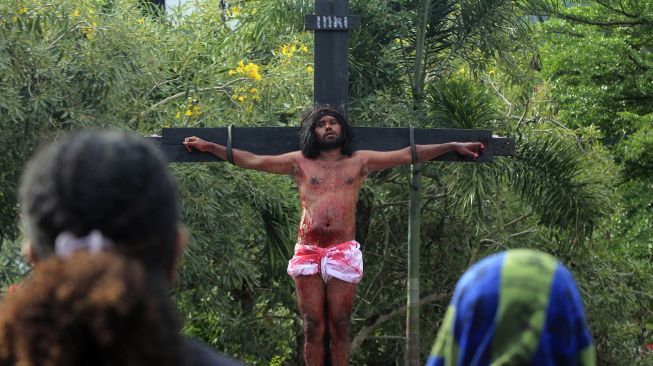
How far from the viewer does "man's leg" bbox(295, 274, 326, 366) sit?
6527 mm

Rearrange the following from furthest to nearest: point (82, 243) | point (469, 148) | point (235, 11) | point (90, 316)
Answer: point (235, 11) < point (469, 148) < point (82, 243) < point (90, 316)

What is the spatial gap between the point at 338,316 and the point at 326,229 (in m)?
0.46

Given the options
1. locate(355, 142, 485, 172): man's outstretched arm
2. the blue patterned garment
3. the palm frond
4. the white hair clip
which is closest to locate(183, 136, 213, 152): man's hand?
locate(355, 142, 485, 172): man's outstretched arm

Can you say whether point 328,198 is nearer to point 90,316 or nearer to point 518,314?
point 518,314

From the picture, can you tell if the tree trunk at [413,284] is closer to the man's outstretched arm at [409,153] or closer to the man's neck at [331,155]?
the man's outstretched arm at [409,153]

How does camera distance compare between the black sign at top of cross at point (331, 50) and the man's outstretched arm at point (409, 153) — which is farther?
the black sign at top of cross at point (331, 50)

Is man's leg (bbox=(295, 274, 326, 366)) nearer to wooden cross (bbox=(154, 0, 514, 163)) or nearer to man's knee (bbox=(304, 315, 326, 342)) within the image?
man's knee (bbox=(304, 315, 326, 342))

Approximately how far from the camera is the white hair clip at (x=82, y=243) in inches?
74.5

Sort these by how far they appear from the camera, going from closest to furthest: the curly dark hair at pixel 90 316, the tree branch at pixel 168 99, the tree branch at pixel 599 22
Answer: the curly dark hair at pixel 90 316
the tree branch at pixel 168 99
the tree branch at pixel 599 22

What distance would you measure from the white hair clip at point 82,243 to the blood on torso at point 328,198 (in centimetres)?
465

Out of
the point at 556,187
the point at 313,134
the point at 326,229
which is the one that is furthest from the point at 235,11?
the point at 326,229

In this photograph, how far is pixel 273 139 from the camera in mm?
6996

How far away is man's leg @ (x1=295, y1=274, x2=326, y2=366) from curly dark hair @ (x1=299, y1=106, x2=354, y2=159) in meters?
0.69

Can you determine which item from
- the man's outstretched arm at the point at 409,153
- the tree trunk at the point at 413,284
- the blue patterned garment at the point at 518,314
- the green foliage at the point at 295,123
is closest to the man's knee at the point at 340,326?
the man's outstretched arm at the point at 409,153
